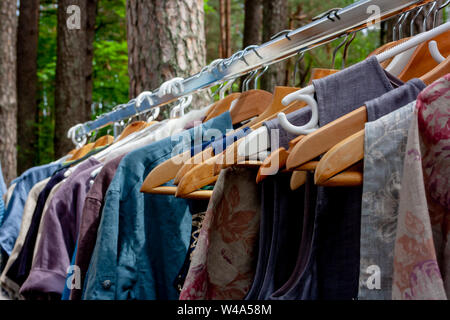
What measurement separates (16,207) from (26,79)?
227 inches

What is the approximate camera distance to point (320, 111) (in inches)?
30.9

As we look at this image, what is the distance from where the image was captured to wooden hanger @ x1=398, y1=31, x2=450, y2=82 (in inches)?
36.0

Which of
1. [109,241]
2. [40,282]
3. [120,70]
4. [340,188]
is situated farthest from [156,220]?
[120,70]

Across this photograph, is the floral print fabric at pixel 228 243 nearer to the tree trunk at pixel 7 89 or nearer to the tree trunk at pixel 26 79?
the tree trunk at pixel 7 89

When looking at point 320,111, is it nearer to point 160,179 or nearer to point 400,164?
point 400,164

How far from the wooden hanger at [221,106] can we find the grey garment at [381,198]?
74cm

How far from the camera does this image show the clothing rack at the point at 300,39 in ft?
2.96

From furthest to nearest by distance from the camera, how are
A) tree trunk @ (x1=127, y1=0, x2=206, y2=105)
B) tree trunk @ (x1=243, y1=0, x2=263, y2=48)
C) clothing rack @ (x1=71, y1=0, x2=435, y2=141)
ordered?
tree trunk @ (x1=243, y1=0, x2=263, y2=48) → tree trunk @ (x1=127, y1=0, x2=206, y2=105) → clothing rack @ (x1=71, y1=0, x2=435, y2=141)

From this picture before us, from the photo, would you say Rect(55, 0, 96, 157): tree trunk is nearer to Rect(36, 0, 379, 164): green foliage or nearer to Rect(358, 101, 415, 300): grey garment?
Rect(36, 0, 379, 164): green foliage

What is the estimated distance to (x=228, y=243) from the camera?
833 mm

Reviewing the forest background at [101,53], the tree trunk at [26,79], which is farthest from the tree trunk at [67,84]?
→ the tree trunk at [26,79]

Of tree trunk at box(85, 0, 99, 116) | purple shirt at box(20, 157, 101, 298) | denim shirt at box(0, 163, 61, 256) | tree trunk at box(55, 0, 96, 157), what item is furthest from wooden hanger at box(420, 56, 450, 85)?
tree trunk at box(85, 0, 99, 116)

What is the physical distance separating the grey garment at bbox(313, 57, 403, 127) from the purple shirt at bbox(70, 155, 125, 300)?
Answer: 24.9 inches

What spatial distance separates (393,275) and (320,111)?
0.30 m
